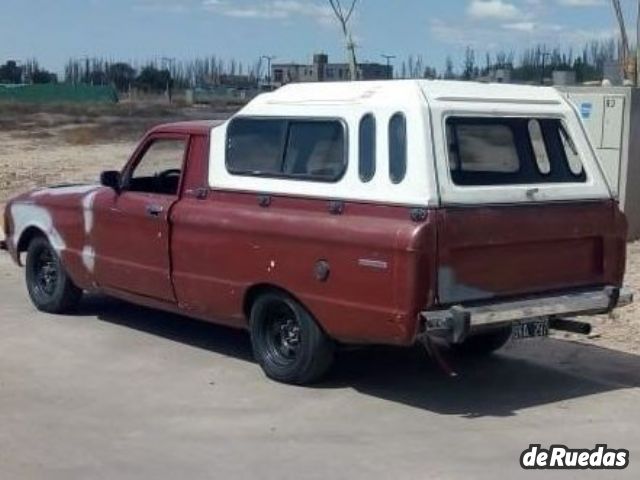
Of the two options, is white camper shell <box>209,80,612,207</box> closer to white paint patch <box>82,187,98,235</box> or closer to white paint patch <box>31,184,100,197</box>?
white paint patch <box>82,187,98,235</box>

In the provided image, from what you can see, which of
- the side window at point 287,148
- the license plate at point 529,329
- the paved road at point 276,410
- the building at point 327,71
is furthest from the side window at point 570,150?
the building at point 327,71

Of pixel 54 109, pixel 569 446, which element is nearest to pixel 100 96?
pixel 54 109

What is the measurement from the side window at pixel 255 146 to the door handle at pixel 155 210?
722mm

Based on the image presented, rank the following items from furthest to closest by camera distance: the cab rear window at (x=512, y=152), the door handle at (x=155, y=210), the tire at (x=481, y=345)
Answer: the door handle at (x=155, y=210) < the tire at (x=481, y=345) < the cab rear window at (x=512, y=152)

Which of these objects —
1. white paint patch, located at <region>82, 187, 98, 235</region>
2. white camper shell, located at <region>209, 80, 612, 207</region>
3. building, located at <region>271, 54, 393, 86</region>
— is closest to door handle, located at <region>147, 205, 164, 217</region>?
white camper shell, located at <region>209, 80, 612, 207</region>

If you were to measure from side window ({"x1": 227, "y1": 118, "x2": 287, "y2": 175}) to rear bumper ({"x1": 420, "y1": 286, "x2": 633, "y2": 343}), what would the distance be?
171 centimetres

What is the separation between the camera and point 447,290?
7297mm

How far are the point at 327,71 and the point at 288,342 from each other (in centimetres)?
1291

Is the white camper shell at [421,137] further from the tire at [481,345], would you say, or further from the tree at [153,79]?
the tree at [153,79]

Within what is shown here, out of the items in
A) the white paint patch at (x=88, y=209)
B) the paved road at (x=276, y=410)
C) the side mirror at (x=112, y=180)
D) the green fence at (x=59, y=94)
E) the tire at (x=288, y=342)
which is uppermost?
the side mirror at (x=112, y=180)

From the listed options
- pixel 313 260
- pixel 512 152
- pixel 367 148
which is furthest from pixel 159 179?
pixel 512 152

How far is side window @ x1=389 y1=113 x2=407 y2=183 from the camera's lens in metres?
7.40

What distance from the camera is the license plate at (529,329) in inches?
303

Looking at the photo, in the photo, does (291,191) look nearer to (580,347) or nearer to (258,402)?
(258,402)
